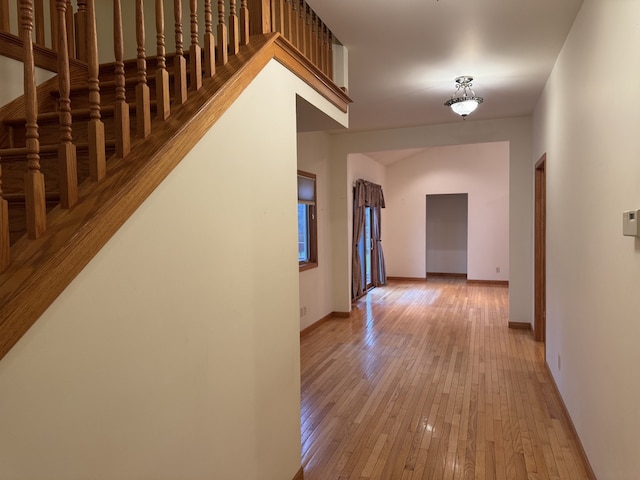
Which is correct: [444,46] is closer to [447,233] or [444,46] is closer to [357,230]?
[357,230]

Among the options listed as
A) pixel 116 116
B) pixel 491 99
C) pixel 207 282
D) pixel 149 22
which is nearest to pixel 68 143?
pixel 116 116

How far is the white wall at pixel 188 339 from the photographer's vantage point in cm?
102

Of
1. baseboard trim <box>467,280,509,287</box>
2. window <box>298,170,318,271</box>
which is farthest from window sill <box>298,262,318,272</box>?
baseboard trim <box>467,280,509,287</box>

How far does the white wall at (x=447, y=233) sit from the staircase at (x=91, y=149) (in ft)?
29.5

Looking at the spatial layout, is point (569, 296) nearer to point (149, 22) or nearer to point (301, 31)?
point (301, 31)

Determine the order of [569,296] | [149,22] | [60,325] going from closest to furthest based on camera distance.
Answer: [60,325]
[569,296]
[149,22]

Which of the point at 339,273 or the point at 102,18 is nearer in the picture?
the point at 102,18

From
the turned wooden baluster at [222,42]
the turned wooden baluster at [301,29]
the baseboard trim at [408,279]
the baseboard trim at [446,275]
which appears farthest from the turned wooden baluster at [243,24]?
the baseboard trim at [446,275]

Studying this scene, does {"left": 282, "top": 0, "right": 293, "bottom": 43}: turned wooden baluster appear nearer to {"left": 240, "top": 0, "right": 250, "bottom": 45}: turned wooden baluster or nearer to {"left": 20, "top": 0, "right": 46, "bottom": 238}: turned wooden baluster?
{"left": 240, "top": 0, "right": 250, "bottom": 45}: turned wooden baluster

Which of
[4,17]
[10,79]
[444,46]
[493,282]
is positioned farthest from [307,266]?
[493,282]

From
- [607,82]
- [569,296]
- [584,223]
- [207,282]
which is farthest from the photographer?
[569,296]

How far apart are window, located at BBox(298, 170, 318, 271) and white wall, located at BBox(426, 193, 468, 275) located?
5.68 m

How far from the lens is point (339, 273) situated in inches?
255

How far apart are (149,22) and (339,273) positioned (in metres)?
4.20
